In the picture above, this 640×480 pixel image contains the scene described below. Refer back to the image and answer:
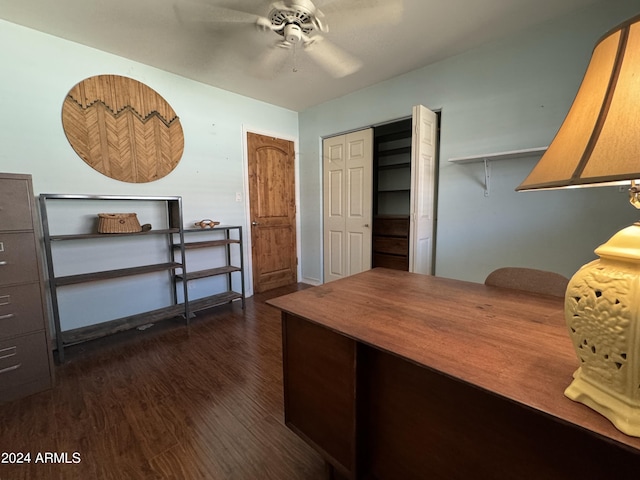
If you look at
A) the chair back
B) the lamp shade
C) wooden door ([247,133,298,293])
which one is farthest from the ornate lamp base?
wooden door ([247,133,298,293])

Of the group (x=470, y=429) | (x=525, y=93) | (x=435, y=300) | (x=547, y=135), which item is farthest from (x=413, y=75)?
(x=470, y=429)

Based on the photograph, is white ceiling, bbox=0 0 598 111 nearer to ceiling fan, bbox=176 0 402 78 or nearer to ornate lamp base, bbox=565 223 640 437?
ceiling fan, bbox=176 0 402 78

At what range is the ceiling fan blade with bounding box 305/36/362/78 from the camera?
224cm

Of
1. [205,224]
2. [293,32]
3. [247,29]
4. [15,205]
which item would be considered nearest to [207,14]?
[247,29]

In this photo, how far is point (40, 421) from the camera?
5.06 ft

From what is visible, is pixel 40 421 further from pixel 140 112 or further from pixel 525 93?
pixel 525 93

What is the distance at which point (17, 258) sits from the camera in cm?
168

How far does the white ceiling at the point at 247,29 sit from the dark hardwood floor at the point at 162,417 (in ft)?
8.44

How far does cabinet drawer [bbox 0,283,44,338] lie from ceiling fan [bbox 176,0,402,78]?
2132mm

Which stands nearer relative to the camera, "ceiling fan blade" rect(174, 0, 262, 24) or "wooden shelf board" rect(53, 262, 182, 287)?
"ceiling fan blade" rect(174, 0, 262, 24)

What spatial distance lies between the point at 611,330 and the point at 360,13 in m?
2.31

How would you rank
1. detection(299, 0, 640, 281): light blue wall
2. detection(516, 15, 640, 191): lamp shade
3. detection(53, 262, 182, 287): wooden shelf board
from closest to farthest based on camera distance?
1. detection(516, 15, 640, 191): lamp shade
2. detection(299, 0, 640, 281): light blue wall
3. detection(53, 262, 182, 287): wooden shelf board

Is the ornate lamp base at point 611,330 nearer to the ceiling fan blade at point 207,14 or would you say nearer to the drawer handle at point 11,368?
the ceiling fan blade at point 207,14

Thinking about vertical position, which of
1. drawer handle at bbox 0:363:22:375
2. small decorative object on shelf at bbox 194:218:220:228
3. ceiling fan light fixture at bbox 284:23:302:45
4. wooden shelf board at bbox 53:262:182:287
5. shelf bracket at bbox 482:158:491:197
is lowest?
drawer handle at bbox 0:363:22:375
